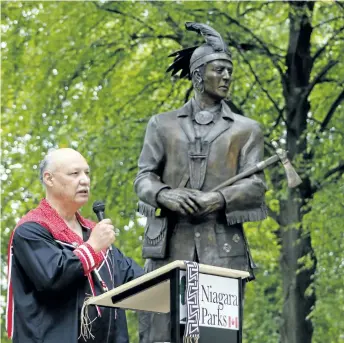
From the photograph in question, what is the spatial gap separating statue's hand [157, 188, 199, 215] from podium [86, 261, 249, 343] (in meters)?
1.40

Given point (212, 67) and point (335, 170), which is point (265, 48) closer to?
point (335, 170)

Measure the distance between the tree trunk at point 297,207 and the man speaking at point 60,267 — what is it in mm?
8458

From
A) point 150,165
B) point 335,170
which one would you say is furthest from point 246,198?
point 335,170

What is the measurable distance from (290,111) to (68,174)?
32.3 feet

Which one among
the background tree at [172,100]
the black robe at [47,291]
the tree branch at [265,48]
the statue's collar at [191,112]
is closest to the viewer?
the black robe at [47,291]

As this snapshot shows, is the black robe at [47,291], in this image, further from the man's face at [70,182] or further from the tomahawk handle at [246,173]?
the tomahawk handle at [246,173]

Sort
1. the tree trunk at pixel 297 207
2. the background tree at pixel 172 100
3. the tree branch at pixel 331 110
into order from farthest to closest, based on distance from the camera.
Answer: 1. the tree branch at pixel 331 110
2. the background tree at pixel 172 100
3. the tree trunk at pixel 297 207

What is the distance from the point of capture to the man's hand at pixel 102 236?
28.2 feet

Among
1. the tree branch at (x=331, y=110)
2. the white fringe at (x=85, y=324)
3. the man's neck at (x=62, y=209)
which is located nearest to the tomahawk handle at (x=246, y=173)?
the man's neck at (x=62, y=209)

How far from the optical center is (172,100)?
63.5 feet

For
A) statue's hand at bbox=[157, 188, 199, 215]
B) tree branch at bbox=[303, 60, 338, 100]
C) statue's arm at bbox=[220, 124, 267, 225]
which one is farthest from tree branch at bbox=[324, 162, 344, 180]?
statue's hand at bbox=[157, 188, 199, 215]

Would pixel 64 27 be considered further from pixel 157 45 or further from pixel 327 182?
pixel 327 182

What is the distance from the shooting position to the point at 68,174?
8945 millimetres

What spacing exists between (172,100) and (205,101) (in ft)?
28.6
